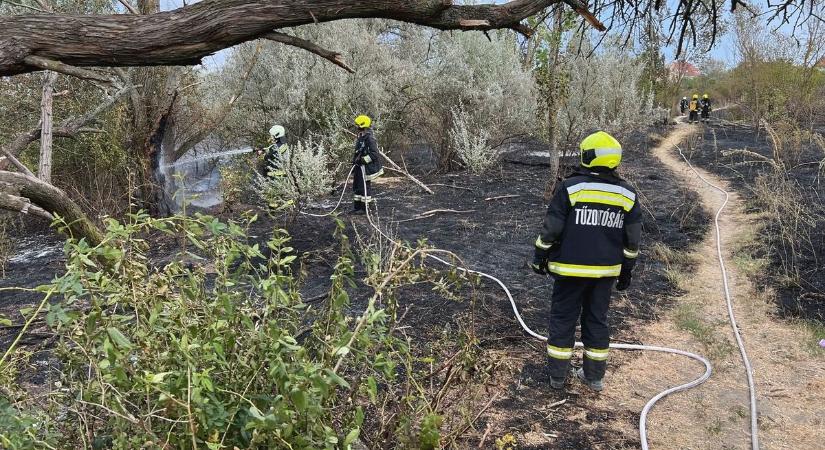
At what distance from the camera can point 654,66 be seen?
2292 cm

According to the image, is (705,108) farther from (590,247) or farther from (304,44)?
(304,44)

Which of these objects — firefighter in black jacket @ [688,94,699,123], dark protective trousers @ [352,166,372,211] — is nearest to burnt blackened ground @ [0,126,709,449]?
dark protective trousers @ [352,166,372,211]

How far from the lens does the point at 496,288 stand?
5449 millimetres

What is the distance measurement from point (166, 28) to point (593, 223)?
8.51 ft

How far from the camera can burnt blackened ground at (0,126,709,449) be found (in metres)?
3.32

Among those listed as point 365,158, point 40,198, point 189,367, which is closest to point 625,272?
point 189,367

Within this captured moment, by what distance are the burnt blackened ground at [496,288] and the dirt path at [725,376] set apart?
224 millimetres

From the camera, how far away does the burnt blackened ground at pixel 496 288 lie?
3.32 metres

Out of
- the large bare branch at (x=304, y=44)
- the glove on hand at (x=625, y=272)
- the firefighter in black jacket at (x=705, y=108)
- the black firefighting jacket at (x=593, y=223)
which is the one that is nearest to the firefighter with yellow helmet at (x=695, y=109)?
the firefighter in black jacket at (x=705, y=108)

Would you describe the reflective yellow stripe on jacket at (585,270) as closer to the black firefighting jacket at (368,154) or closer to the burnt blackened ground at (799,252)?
the burnt blackened ground at (799,252)

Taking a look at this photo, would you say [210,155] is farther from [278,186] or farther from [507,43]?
[507,43]

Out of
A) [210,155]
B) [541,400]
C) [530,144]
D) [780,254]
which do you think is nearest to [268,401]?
[541,400]

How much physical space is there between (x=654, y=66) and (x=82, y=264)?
2418 centimetres

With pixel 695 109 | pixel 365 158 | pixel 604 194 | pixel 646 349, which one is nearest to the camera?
pixel 604 194
